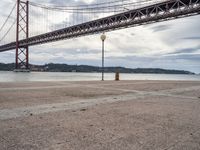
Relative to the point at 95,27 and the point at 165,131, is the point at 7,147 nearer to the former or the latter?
the point at 165,131

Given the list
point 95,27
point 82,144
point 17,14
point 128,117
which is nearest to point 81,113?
point 128,117

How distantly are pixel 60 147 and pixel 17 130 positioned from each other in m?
1.05

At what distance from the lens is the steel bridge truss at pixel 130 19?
97.4 ft

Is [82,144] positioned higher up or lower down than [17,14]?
lower down

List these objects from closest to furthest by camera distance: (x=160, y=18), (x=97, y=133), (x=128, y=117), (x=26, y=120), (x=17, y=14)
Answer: (x=97, y=133), (x=26, y=120), (x=128, y=117), (x=160, y=18), (x=17, y=14)

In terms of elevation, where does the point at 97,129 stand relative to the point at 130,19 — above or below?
below

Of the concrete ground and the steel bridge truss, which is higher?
the steel bridge truss

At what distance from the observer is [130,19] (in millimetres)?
37844

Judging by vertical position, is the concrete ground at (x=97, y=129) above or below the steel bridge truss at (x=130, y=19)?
below

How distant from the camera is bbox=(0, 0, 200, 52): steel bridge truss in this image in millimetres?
29697

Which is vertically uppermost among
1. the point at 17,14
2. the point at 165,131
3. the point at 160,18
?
the point at 17,14

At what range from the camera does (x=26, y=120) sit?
4.30 meters

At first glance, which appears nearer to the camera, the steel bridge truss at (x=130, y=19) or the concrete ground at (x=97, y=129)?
the concrete ground at (x=97, y=129)

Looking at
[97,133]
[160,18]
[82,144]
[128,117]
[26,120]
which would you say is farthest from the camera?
[160,18]
